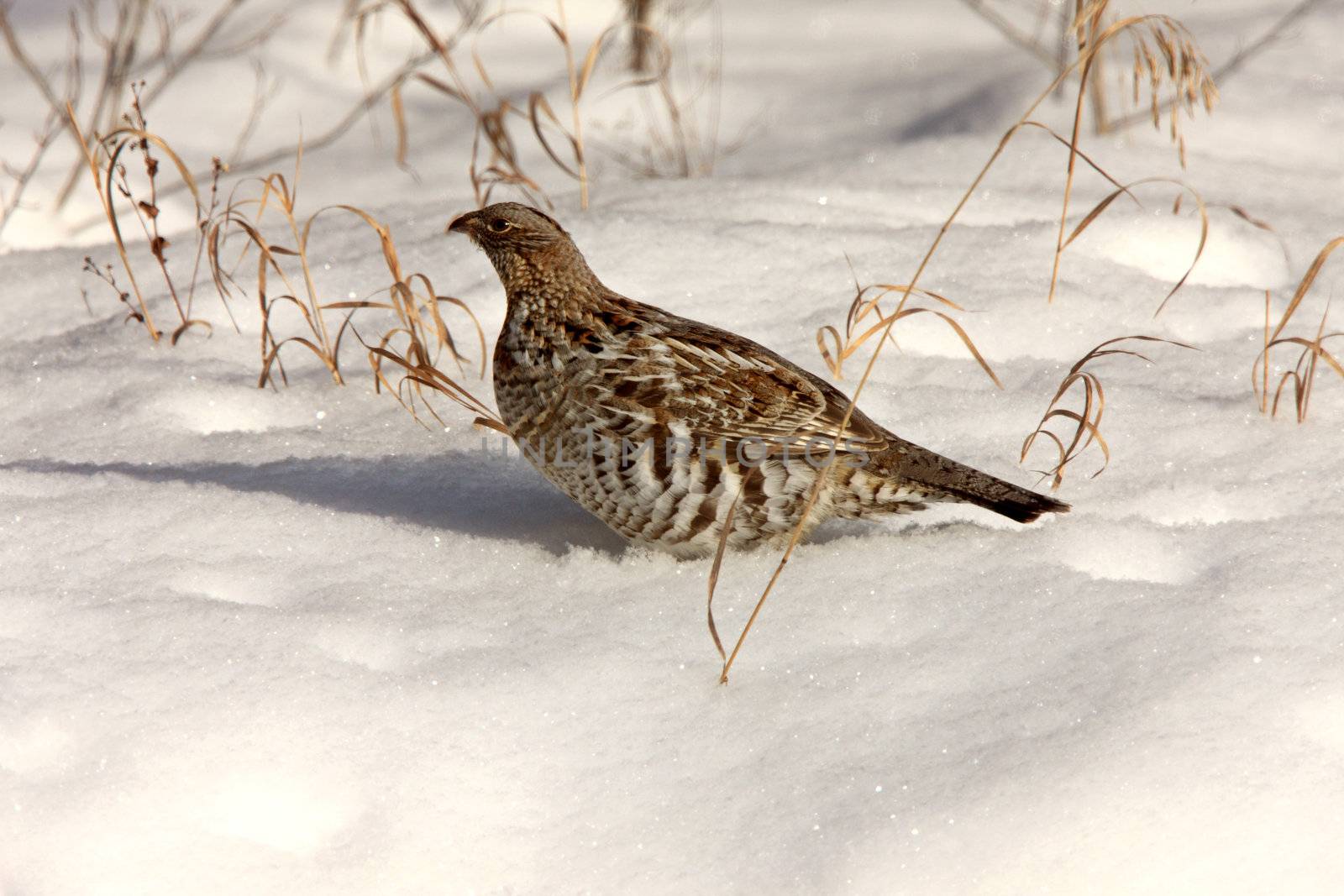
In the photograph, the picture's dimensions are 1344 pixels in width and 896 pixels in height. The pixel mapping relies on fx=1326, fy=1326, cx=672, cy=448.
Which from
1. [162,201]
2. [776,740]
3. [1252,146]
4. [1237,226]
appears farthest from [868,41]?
[776,740]

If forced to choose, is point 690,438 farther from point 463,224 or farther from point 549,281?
point 463,224

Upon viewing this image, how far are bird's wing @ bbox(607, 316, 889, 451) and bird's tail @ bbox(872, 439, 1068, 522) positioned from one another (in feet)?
0.17

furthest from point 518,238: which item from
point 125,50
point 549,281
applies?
point 125,50

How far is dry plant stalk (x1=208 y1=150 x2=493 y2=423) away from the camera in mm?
3498

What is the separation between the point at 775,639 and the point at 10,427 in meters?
2.27

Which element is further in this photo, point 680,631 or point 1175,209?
point 1175,209

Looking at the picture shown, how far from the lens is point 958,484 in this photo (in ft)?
9.53

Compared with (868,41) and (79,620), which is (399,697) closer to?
(79,620)

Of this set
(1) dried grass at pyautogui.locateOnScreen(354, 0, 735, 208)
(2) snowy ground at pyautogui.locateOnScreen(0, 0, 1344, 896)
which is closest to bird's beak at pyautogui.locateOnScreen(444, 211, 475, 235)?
(2) snowy ground at pyautogui.locateOnScreen(0, 0, 1344, 896)

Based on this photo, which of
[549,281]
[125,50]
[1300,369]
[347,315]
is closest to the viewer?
[549,281]

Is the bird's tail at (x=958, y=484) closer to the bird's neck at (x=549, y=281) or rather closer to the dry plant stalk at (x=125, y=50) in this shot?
the bird's neck at (x=549, y=281)

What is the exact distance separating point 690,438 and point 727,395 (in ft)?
0.43

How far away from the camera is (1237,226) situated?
455 cm

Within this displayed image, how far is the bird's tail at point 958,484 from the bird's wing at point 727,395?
5cm
